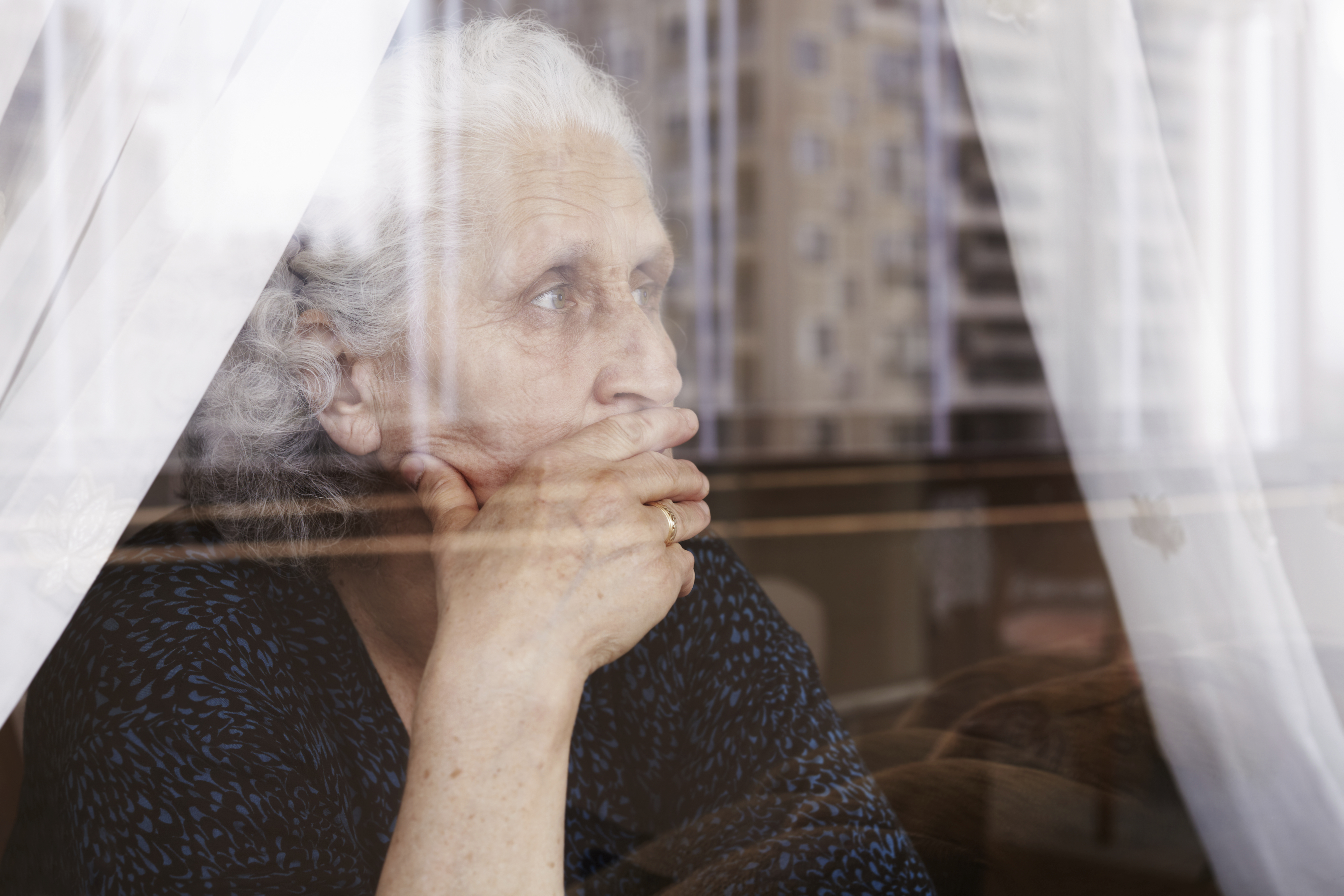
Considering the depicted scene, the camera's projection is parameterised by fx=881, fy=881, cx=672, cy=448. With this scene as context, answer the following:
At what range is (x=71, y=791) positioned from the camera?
0.62 meters

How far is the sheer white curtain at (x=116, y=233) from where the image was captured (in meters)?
0.56

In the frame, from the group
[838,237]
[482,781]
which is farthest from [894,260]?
[482,781]

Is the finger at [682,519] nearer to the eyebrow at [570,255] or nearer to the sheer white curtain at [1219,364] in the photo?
the eyebrow at [570,255]

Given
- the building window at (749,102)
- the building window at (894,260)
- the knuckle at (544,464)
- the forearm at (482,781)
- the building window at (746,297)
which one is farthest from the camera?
the building window at (894,260)

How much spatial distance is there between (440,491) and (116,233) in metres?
A: 0.27

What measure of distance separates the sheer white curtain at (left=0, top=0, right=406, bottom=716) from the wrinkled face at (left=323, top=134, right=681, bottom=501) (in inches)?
4.8

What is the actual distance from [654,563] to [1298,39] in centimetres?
94

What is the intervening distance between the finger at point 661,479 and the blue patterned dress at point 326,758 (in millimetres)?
141

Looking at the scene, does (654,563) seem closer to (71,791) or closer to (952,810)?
(71,791)

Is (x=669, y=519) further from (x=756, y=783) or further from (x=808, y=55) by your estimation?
(x=808, y=55)

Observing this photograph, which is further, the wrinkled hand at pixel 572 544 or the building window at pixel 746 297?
the building window at pixel 746 297

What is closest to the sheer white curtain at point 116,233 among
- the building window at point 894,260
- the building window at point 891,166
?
the building window at point 894,260

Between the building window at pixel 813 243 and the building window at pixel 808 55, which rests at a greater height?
the building window at pixel 808 55

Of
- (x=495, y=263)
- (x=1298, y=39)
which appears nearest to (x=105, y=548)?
(x=495, y=263)
